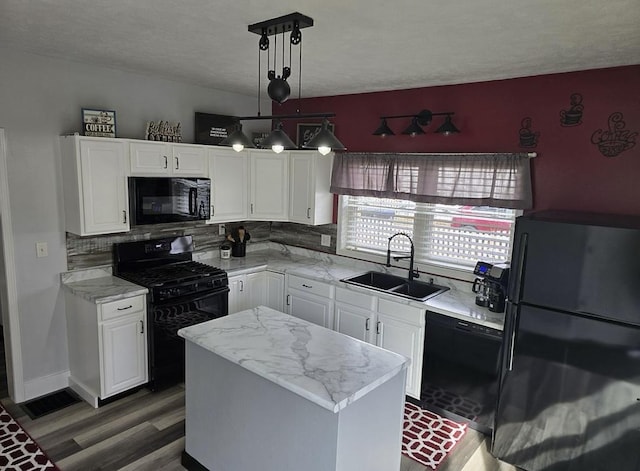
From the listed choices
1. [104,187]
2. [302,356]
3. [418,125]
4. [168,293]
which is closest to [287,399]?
[302,356]

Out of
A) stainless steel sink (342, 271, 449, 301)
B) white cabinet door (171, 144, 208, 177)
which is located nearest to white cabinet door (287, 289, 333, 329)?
stainless steel sink (342, 271, 449, 301)

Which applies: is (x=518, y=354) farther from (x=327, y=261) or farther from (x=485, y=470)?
(x=327, y=261)

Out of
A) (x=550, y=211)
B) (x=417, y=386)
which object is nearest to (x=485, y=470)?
(x=417, y=386)

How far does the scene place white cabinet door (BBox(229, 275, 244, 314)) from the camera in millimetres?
4141

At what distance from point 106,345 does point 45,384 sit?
29.7 inches

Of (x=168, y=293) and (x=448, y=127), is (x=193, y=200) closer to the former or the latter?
(x=168, y=293)

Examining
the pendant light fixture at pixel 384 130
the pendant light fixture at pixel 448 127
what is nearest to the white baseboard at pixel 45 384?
the pendant light fixture at pixel 384 130

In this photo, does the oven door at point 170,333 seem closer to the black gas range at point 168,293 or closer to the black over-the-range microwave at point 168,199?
the black gas range at point 168,293

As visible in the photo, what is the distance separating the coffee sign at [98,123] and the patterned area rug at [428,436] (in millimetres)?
3211

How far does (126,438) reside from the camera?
2.99 metres

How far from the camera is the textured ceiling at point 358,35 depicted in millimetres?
1951

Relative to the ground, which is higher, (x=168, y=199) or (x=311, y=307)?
(x=168, y=199)

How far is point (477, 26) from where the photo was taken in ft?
7.02

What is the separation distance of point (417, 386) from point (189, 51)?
296 centimetres
